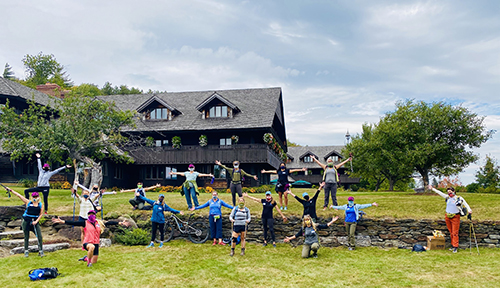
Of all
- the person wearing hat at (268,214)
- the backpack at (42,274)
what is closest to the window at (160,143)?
the person wearing hat at (268,214)

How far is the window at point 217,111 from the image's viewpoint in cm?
3722

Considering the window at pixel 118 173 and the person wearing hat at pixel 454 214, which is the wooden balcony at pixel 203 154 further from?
the person wearing hat at pixel 454 214

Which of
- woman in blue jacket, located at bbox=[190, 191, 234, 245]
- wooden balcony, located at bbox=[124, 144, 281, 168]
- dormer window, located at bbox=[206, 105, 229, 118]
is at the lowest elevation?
woman in blue jacket, located at bbox=[190, 191, 234, 245]

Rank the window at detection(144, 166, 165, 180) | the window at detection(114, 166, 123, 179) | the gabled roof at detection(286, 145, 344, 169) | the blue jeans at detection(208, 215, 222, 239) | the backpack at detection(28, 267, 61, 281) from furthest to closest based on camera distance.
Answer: the gabled roof at detection(286, 145, 344, 169) → the window at detection(144, 166, 165, 180) → the window at detection(114, 166, 123, 179) → the blue jeans at detection(208, 215, 222, 239) → the backpack at detection(28, 267, 61, 281)

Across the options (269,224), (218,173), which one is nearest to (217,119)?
(218,173)

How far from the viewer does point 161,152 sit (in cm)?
3631

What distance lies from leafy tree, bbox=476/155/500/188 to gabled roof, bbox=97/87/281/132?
25.1 metres

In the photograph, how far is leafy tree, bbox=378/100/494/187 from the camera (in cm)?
3042

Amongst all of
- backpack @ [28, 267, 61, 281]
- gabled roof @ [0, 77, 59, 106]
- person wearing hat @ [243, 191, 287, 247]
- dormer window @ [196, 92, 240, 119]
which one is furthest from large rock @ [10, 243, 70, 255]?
dormer window @ [196, 92, 240, 119]

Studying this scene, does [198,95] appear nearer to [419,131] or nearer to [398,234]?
[419,131]

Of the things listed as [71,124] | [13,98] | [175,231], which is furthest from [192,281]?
[13,98]

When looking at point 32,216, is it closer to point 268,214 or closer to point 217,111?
point 268,214

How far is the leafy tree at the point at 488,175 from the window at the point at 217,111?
96.4 ft

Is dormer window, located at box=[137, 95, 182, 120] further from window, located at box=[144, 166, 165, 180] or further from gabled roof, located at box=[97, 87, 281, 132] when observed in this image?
window, located at box=[144, 166, 165, 180]
